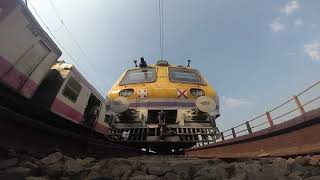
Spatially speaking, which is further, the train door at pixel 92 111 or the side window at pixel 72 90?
the train door at pixel 92 111

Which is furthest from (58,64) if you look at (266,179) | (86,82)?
(266,179)

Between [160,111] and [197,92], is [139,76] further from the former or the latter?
[197,92]

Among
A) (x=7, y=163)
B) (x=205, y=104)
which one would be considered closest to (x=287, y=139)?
(x=7, y=163)

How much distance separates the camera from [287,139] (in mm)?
4562

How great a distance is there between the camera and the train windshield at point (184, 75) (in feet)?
36.6

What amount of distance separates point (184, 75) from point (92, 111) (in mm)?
3529

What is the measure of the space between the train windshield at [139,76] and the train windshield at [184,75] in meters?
0.69

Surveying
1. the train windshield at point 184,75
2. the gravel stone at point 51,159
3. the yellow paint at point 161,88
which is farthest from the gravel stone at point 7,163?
the train windshield at point 184,75

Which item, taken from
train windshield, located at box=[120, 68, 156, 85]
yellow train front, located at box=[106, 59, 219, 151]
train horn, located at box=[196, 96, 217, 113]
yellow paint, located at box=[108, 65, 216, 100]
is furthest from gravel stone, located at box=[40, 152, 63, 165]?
train windshield, located at box=[120, 68, 156, 85]

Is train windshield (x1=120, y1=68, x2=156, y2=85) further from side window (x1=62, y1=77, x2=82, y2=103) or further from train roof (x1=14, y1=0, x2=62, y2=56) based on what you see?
train roof (x1=14, y1=0, x2=62, y2=56)

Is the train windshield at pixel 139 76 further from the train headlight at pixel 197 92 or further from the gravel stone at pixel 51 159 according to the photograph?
the gravel stone at pixel 51 159

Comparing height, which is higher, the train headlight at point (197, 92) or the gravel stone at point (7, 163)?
the train headlight at point (197, 92)

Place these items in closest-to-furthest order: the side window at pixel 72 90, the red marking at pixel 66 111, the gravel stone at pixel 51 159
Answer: the gravel stone at pixel 51 159, the red marking at pixel 66 111, the side window at pixel 72 90

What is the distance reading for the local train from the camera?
20.5 ft
